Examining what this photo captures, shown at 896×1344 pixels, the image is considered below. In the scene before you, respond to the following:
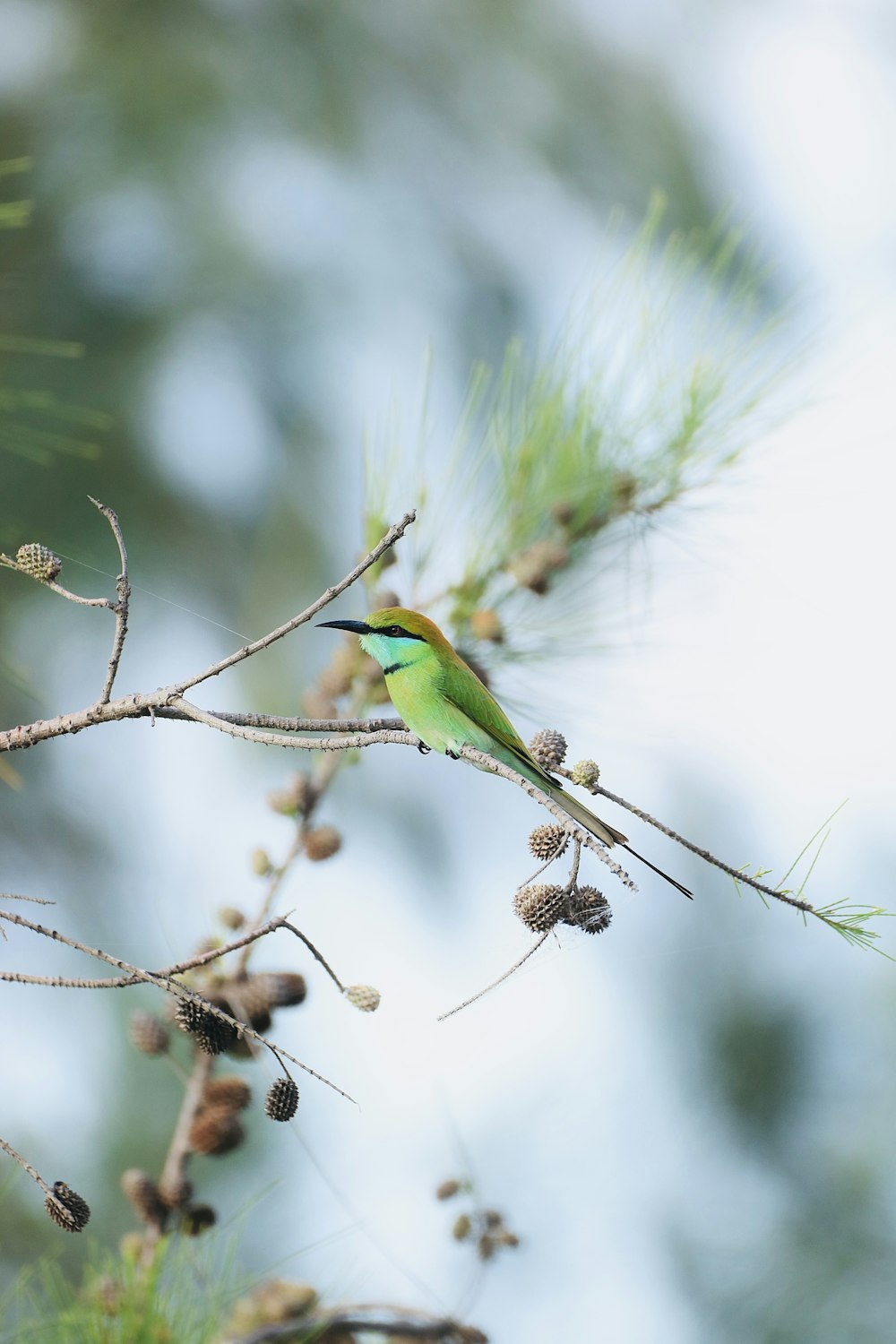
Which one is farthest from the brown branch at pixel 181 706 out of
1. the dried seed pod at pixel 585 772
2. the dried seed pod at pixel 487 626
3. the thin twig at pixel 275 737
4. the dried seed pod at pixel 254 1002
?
the dried seed pod at pixel 487 626

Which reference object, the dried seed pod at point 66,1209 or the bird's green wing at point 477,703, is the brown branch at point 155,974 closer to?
the dried seed pod at point 66,1209

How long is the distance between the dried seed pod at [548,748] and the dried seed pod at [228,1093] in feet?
2.13

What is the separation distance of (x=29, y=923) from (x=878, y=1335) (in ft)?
8.05

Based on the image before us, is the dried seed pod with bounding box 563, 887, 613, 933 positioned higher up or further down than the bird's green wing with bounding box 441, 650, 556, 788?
further down

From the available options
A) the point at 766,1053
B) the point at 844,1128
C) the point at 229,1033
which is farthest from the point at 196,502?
the point at 229,1033

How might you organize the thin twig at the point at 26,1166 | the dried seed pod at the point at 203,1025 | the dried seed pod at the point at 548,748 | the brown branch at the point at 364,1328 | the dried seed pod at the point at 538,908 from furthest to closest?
the brown branch at the point at 364,1328 → the dried seed pod at the point at 548,748 → the dried seed pod at the point at 203,1025 → the dried seed pod at the point at 538,908 → the thin twig at the point at 26,1166

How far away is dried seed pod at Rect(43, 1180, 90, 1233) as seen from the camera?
0.87m

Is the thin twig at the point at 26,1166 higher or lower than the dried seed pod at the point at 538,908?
lower

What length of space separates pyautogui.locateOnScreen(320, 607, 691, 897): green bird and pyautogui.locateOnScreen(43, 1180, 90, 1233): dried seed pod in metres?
0.79

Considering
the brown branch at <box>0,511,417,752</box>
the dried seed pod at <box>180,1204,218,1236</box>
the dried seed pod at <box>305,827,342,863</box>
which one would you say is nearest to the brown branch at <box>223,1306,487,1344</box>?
the dried seed pod at <box>180,1204,218,1236</box>

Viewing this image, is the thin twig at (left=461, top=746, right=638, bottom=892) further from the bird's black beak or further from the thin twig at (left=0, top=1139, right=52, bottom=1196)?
the bird's black beak

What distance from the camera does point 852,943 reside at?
98 cm

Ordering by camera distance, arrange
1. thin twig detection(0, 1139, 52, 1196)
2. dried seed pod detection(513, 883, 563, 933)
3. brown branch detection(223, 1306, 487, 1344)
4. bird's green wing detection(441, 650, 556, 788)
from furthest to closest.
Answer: bird's green wing detection(441, 650, 556, 788)
brown branch detection(223, 1306, 487, 1344)
dried seed pod detection(513, 883, 563, 933)
thin twig detection(0, 1139, 52, 1196)

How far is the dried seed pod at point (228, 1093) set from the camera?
151 cm
